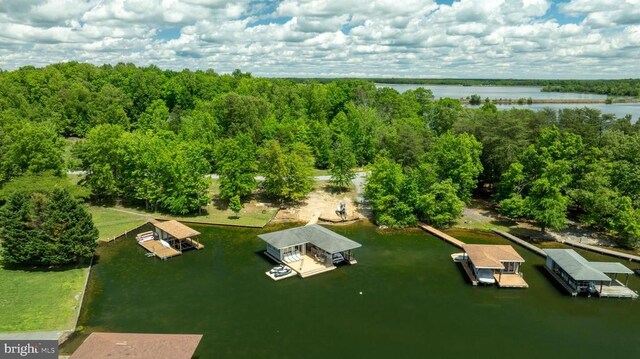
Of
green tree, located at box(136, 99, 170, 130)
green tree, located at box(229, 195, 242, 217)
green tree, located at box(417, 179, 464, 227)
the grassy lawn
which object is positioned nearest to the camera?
green tree, located at box(417, 179, 464, 227)

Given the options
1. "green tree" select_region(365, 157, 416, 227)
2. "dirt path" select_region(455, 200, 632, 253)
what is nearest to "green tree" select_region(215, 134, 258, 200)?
"green tree" select_region(365, 157, 416, 227)

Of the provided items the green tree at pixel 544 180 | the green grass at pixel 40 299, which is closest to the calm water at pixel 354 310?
the green grass at pixel 40 299

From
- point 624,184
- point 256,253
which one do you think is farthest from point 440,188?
point 256,253

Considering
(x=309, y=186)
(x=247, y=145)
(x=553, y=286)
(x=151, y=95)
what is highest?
(x=151, y=95)

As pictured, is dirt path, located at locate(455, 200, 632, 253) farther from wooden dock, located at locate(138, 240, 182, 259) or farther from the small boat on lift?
wooden dock, located at locate(138, 240, 182, 259)

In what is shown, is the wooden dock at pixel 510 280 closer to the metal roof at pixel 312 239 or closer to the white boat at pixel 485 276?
the white boat at pixel 485 276

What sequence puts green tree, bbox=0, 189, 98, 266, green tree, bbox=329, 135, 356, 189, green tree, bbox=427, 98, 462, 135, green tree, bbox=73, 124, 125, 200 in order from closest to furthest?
green tree, bbox=0, 189, 98, 266 < green tree, bbox=73, 124, 125, 200 < green tree, bbox=329, 135, 356, 189 < green tree, bbox=427, 98, 462, 135

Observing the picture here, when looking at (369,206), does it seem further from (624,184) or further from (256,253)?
(624,184)
